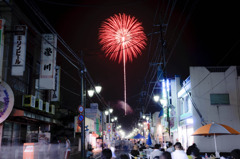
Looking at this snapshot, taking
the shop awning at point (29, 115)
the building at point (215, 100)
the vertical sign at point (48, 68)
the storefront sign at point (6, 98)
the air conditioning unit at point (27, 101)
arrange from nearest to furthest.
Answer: the storefront sign at point (6, 98) < the shop awning at point (29, 115) < the vertical sign at point (48, 68) < the air conditioning unit at point (27, 101) < the building at point (215, 100)

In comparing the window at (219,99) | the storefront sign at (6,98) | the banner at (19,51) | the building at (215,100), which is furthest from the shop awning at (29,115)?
the window at (219,99)

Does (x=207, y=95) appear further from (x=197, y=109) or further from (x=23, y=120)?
(x=23, y=120)

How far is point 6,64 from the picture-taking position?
19.0m

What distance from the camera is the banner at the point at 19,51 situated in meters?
18.2

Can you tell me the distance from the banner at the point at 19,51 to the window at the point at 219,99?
1736 centimetres

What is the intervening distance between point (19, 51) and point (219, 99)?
1823 centimetres

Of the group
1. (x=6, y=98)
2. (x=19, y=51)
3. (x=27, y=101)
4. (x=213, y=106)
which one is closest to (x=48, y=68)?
(x=19, y=51)

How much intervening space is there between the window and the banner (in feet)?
57.0

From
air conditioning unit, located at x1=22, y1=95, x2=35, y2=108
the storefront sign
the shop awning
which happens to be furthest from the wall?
the storefront sign

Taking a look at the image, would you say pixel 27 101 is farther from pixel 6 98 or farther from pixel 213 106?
pixel 213 106

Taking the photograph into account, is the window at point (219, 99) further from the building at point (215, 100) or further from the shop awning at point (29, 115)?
the shop awning at point (29, 115)

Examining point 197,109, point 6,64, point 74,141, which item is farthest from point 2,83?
point 74,141

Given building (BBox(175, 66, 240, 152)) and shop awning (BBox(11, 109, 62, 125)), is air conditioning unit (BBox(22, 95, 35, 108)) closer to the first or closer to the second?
shop awning (BBox(11, 109, 62, 125))

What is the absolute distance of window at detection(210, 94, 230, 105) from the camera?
24.4 m
